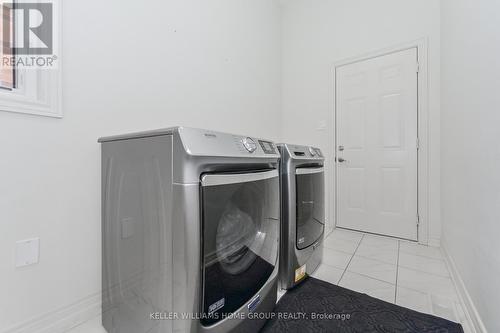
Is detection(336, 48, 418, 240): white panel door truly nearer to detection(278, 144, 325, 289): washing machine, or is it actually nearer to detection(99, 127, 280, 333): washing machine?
detection(278, 144, 325, 289): washing machine

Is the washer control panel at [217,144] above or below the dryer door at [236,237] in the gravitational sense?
above

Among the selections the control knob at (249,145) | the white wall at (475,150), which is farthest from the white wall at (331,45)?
the control knob at (249,145)

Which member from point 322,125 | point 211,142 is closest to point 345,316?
point 211,142

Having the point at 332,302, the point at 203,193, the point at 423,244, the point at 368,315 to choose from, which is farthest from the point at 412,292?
the point at 203,193

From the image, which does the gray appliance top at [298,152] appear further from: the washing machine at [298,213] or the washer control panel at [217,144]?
the washer control panel at [217,144]

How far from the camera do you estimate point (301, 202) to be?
1485 mm

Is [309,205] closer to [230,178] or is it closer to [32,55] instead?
[230,178]

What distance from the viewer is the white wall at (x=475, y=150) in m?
0.95

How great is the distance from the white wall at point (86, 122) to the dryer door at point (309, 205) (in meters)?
1.04

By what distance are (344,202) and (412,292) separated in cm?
138

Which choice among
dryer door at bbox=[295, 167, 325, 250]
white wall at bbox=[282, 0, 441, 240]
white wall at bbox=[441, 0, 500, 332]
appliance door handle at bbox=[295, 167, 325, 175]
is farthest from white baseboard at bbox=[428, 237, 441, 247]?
appliance door handle at bbox=[295, 167, 325, 175]

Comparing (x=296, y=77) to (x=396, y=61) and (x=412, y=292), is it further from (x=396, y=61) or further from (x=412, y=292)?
(x=412, y=292)

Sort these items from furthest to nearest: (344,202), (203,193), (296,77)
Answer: (296,77)
(344,202)
(203,193)

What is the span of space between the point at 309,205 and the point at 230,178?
90 cm
